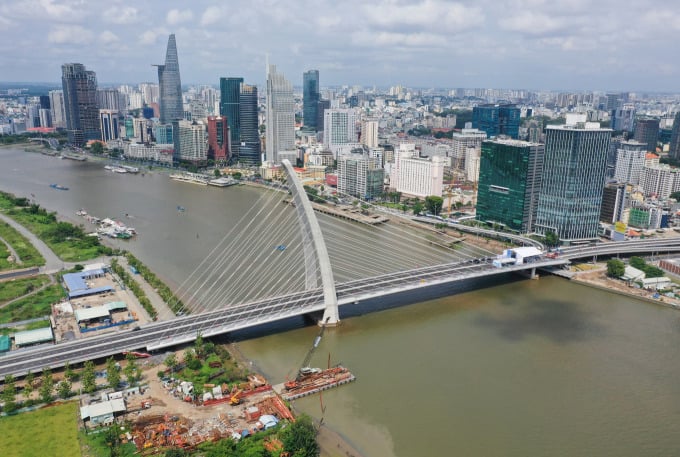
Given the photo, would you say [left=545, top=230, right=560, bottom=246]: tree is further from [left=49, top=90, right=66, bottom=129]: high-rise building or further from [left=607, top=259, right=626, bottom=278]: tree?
[left=49, top=90, right=66, bottom=129]: high-rise building

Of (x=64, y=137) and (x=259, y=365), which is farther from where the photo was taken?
(x=64, y=137)

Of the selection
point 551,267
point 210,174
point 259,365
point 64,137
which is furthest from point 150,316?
point 64,137

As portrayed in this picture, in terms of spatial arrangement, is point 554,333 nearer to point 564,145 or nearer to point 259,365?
point 259,365

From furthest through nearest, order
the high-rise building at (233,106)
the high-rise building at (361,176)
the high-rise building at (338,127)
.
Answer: the high-rise building at (338,127) < the high-rise building at (233,106) < the high-rise building at (361,176)

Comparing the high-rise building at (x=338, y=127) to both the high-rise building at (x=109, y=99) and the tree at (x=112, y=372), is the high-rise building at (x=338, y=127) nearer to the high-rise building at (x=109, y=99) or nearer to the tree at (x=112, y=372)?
the tree at (x=112, y=372)

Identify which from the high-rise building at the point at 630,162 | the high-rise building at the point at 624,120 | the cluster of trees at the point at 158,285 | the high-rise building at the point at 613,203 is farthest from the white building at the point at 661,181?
the cluster of trees at the point at 158,285
